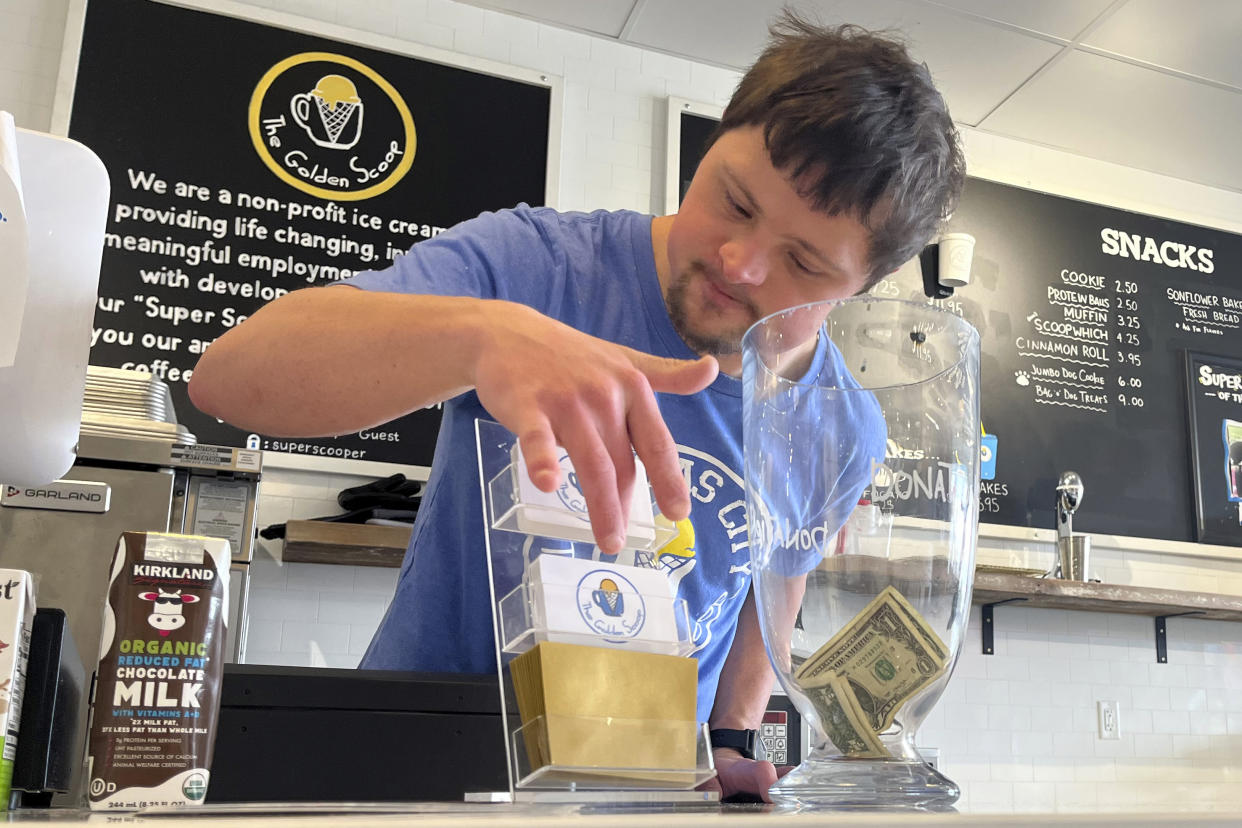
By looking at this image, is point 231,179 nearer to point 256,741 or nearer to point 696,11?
point 696,11

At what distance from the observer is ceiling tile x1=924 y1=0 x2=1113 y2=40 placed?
305 centimetres

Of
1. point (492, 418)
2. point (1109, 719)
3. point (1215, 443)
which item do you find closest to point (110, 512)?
point (492, 418)

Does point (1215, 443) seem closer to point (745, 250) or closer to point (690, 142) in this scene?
point (690, 142)

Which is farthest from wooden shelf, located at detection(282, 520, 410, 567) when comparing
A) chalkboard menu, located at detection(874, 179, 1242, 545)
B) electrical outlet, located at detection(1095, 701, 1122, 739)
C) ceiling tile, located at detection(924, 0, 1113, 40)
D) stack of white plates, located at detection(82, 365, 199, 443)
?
electrical outlet, located at detection(1095, 701, 1122, 739)

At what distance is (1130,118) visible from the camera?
3.64m

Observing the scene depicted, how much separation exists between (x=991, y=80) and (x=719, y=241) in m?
2.65

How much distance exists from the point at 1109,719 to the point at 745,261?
2.95 metres

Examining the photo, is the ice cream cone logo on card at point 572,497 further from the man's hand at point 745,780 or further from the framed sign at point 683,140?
the framed sign at point 683,140

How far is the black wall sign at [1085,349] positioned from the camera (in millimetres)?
3508

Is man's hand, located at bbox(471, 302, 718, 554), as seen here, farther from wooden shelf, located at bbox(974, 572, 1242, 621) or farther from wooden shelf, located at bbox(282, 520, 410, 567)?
wooden shelf, located at bbox(974, 572, 1242, 621)

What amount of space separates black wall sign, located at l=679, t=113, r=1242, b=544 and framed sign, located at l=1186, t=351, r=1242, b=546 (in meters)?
0.02

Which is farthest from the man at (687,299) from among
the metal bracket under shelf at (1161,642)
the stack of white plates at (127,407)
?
the metal bracket under shelf at (1161,642)

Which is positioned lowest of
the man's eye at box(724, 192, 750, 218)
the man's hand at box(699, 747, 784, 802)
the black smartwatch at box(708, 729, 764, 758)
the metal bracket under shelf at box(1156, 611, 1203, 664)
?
the man's hand at box(699, 747, 784, 802)

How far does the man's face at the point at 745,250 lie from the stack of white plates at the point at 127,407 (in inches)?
48.2
